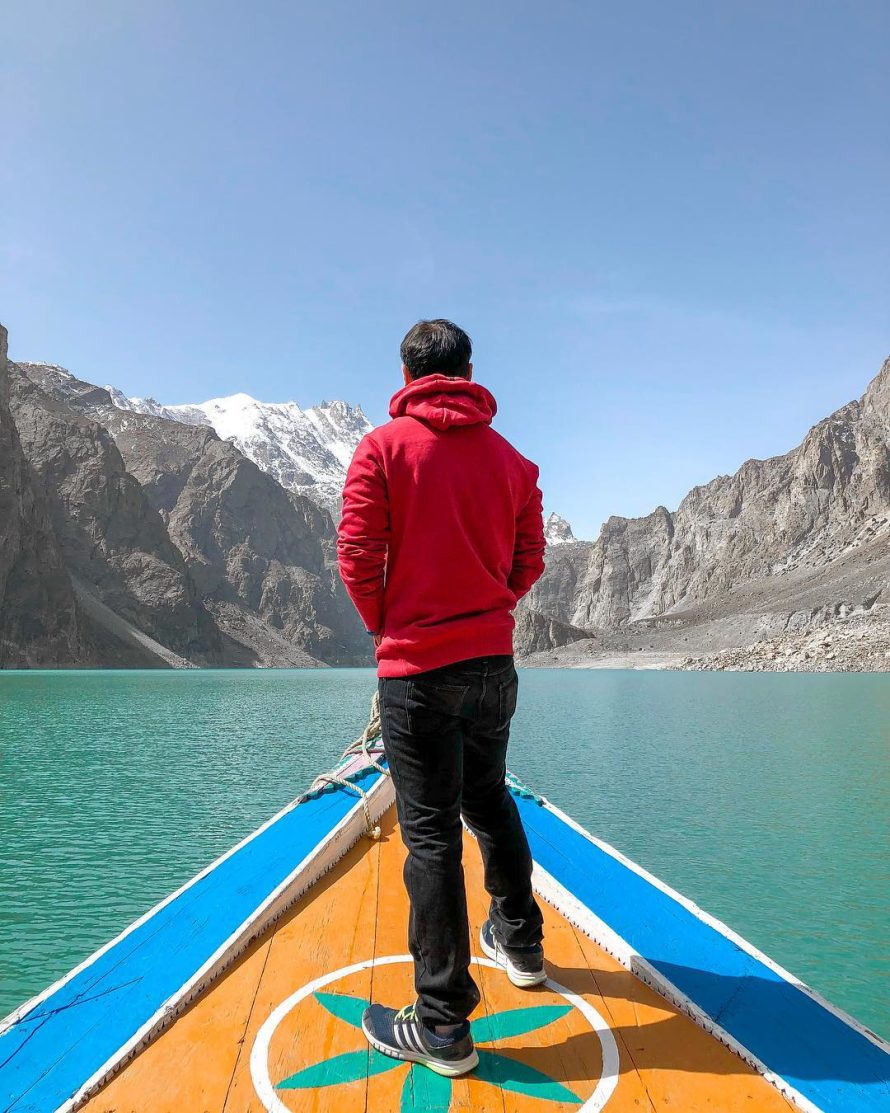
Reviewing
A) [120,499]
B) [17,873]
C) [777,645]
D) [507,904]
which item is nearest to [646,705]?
[17,873]

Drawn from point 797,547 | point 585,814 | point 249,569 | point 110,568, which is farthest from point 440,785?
point 249,569

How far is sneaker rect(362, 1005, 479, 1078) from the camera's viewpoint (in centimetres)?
270

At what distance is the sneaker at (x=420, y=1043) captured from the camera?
8.84 ft

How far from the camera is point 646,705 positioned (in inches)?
1507

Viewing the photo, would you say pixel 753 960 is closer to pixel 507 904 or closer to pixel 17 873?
pixel 507 904

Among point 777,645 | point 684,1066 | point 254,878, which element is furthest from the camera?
point 777,645

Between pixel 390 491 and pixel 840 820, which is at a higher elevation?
pixel 390 491

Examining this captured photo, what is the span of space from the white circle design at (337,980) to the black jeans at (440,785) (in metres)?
0.54

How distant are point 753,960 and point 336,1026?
79.5 inches

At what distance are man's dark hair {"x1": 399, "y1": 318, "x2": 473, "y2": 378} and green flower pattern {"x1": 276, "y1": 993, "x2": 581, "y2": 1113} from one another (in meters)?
2.84

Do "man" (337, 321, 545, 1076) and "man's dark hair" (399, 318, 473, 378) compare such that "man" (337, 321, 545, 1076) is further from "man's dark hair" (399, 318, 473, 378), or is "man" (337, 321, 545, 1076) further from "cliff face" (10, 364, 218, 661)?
"cliff face" (10, 364, 218, 661)

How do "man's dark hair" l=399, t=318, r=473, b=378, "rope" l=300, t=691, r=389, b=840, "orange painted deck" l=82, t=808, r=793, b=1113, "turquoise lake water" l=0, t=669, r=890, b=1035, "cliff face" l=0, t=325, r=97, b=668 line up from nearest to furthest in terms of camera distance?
"orange painted deck" l=82, t=808, r=793, b=1113 → "man's dark hair" l=399, t=318, r=473, b=378 → "rope" l=300, t=691, r=389, b=840 → "turquoise lake water" l=0, t=669, r=890, b=1035 → "cliff face" l=0, t=325, r=97, b=668

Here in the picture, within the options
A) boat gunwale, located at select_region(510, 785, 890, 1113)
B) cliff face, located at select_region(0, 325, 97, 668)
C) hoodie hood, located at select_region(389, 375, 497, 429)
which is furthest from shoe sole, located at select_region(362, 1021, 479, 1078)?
cliff face, located at select_region(0, 325, 97, 668)

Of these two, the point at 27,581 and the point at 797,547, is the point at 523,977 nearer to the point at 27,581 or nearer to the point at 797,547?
the point at 27,581
